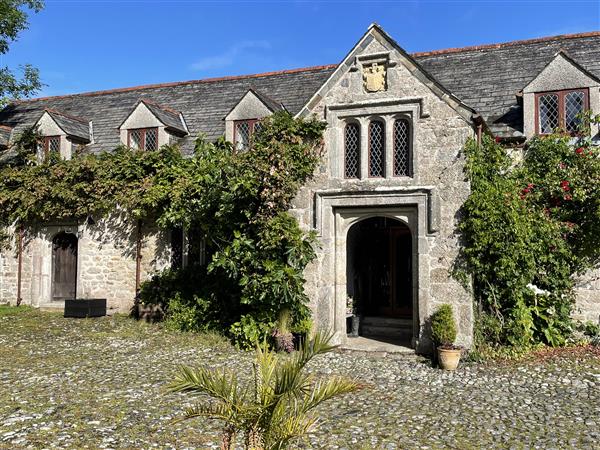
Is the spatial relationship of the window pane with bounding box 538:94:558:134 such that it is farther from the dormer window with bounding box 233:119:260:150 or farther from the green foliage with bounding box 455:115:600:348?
the dormer window with bounding box 233:119:260:150

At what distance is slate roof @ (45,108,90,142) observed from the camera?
16672 millimetres

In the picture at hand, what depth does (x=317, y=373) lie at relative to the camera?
889 centimetres

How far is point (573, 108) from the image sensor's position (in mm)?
12258

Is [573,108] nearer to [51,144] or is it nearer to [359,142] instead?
[359,142]

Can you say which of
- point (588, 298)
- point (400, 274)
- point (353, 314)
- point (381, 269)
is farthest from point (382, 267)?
point (588, 298)

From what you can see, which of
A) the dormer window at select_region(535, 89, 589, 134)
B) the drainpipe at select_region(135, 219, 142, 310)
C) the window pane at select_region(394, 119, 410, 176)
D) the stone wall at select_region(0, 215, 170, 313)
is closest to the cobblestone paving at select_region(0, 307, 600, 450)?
the drainpipe at select_region(135, 219, 142, 310)

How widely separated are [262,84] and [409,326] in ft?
33.4

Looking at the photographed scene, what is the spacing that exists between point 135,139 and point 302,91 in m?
5.71

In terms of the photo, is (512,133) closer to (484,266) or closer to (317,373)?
(484,266)

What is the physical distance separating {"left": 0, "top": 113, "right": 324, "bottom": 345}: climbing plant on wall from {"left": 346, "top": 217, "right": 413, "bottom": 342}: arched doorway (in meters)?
2.77

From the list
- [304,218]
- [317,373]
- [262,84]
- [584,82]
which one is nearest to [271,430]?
[317,373]

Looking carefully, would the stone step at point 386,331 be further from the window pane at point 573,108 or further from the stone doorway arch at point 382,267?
the window pane at point 573,108

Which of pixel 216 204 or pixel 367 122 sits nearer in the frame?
pixel 367 122

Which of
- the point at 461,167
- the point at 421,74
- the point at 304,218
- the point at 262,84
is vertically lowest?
the point at 304,218
